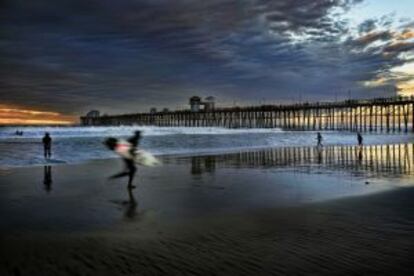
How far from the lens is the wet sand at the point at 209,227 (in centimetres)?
547

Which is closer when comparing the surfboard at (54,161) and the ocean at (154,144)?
the surfboard at (54,161)

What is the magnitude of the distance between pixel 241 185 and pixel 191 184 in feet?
5.02

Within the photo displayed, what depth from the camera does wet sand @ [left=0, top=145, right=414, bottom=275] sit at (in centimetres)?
547

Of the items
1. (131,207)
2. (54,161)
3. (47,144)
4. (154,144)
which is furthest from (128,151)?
(154,144)

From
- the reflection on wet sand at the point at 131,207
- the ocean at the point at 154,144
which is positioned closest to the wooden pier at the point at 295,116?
the ocean at the point at 154,144

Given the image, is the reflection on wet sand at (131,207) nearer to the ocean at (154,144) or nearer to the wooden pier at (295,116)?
the ocean at (154,144)

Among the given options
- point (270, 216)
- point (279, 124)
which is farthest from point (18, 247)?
point (279, 124)

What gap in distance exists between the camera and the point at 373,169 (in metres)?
17.5

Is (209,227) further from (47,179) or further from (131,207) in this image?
(47,179)

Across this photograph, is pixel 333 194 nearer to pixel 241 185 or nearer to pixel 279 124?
pixel 241 185

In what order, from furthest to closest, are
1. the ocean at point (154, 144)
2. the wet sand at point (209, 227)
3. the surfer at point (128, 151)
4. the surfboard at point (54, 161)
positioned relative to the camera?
the ocean at point (154, 144) → the surfboard at point (54, 161) → the surfer at point (128, 151) → the wet sand at point (209, 227)

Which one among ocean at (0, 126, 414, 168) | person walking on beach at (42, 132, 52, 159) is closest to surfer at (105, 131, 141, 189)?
ocean at (0, 126, 414, 168)

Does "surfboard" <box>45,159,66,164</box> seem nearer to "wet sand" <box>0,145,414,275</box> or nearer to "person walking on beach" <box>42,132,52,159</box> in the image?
"person walking on beach" <box>42,132,52,159</box>

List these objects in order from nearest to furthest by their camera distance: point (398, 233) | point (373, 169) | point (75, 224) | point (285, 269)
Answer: point (285, 269)
point (398, 233)
point (75, 224)
point (373, 169)
